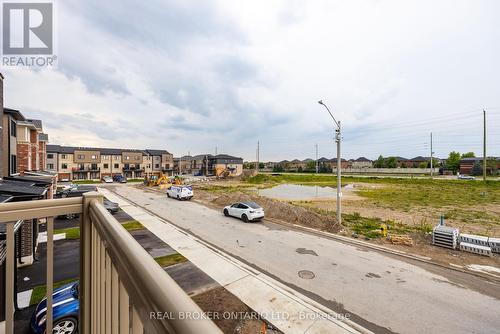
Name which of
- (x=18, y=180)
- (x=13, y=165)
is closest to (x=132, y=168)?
(x=13, y=165)

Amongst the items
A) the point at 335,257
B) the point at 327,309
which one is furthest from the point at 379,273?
the point at 327,309

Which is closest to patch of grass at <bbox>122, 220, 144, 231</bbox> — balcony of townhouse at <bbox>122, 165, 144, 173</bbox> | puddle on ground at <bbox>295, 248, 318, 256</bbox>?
puddle on ground at <bbox>295, 248, 318, 256</bbox>

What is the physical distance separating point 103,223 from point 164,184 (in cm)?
4298

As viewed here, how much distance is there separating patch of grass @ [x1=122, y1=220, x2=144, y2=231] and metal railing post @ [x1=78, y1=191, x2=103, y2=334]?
561 inches

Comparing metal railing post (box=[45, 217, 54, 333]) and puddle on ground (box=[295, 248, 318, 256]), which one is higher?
metal railing post (box=[45, 217, 54, 333])

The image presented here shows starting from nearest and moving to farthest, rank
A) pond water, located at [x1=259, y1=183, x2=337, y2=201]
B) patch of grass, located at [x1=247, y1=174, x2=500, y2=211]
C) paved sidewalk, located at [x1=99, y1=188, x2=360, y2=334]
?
paved sidewalk, located at [x1=99, y1=188, x2=360, y2=334] < patch of grass, located at [x1=247, y1=174, x2=500, y2=211] < pond water, located at [x1=259, y1=183, x2=337, y2=201]

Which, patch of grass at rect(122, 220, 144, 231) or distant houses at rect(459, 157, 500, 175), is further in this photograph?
distant houses at rect(459, 157, 500, 175)

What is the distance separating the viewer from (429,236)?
13.7 m

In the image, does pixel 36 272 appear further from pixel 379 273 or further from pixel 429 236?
pixel 429 236

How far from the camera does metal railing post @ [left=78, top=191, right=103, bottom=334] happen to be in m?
2.11

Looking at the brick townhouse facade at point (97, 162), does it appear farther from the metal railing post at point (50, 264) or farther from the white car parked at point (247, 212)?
the metal railing post at point (50, 264)

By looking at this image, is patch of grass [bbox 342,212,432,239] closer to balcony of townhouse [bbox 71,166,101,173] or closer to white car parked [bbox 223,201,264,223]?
white car parked [bbox 223,201,264,223]

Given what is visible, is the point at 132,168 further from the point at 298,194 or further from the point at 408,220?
the point at 408,220

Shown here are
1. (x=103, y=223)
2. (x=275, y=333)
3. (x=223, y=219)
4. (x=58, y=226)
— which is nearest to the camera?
(x=103, y=223)
